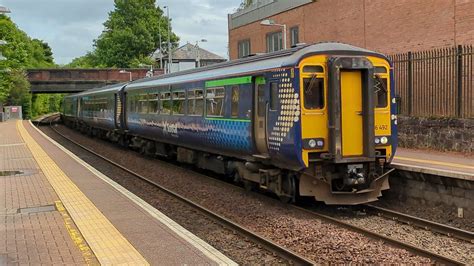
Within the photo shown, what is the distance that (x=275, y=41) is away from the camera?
34.4m

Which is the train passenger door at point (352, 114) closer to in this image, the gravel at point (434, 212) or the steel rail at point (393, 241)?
the steel rail at point (393, 241)

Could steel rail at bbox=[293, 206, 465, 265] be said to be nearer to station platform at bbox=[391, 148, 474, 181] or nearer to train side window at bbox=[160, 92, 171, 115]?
station platform at bbox=[391, 148, 474, 181]

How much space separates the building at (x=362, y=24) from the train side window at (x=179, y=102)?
35.6 ft

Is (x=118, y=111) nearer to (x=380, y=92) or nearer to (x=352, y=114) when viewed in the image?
(x=380, y=92)

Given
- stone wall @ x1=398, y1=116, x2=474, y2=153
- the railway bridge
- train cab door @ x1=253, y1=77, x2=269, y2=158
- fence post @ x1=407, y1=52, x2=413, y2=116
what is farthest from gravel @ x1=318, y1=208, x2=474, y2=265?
the railway bridge

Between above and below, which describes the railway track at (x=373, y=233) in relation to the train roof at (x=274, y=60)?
below

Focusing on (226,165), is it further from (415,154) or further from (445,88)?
(445,88)

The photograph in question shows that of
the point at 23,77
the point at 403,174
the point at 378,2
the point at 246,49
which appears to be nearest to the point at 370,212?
the point at 403,174

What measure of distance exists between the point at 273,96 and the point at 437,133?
22.3 feet

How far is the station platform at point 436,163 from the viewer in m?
10.3

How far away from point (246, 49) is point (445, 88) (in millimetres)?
23942

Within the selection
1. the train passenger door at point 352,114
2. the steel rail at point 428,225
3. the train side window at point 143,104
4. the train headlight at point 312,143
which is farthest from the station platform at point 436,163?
the train side window at point 143,104

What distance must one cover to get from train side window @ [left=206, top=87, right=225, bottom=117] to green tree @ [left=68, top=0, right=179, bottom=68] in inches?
2895

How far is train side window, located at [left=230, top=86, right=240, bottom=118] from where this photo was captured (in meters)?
11.9
